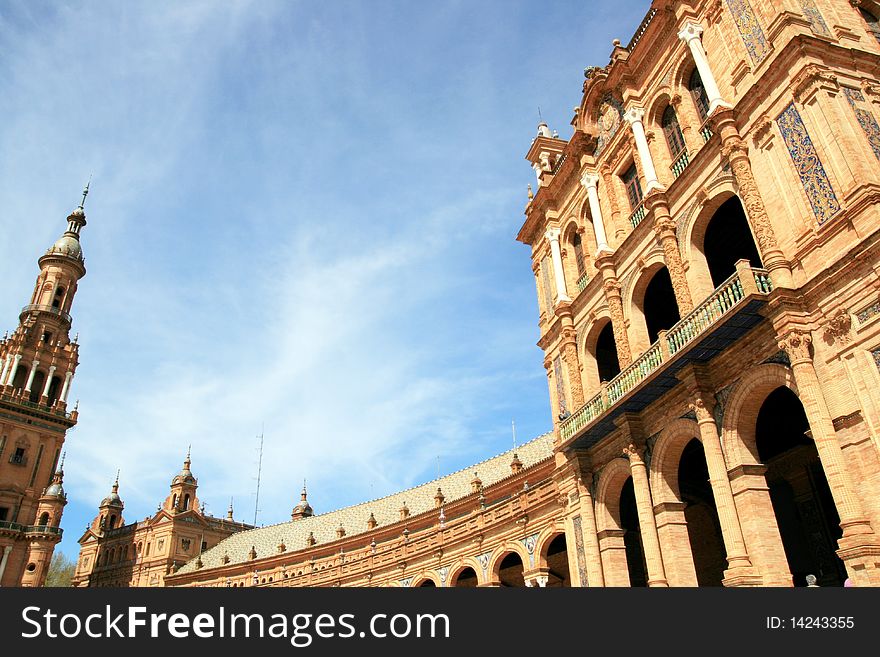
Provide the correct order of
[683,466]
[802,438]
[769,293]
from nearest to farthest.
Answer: [769,293]
[802,438]
[683,466]

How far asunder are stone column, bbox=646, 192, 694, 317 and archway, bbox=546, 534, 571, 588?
14149mm

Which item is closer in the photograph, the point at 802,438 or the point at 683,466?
the point at 802,438

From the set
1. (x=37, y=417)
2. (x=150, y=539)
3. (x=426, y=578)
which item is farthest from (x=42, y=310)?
(x=426, y=578)

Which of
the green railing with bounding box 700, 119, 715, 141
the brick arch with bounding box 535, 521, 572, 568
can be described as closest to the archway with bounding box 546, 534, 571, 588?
the brick arch with bounding box 535, 521, 572, 568

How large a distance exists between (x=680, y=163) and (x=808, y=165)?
529 centimetres

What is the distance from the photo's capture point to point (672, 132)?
22438 millimetres

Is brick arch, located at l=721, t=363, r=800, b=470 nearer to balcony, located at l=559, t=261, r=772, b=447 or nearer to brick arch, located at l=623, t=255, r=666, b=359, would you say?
balcony, located at l=559, t=261, r=772, b=447

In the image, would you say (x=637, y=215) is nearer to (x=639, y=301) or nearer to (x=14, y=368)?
(x=639, y=301)

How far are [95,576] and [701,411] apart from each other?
291ft

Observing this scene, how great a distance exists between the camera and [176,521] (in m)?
Result: 78.8

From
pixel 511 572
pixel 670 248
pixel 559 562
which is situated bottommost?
pixel 559 562

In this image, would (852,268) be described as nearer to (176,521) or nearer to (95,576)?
(176,521)
